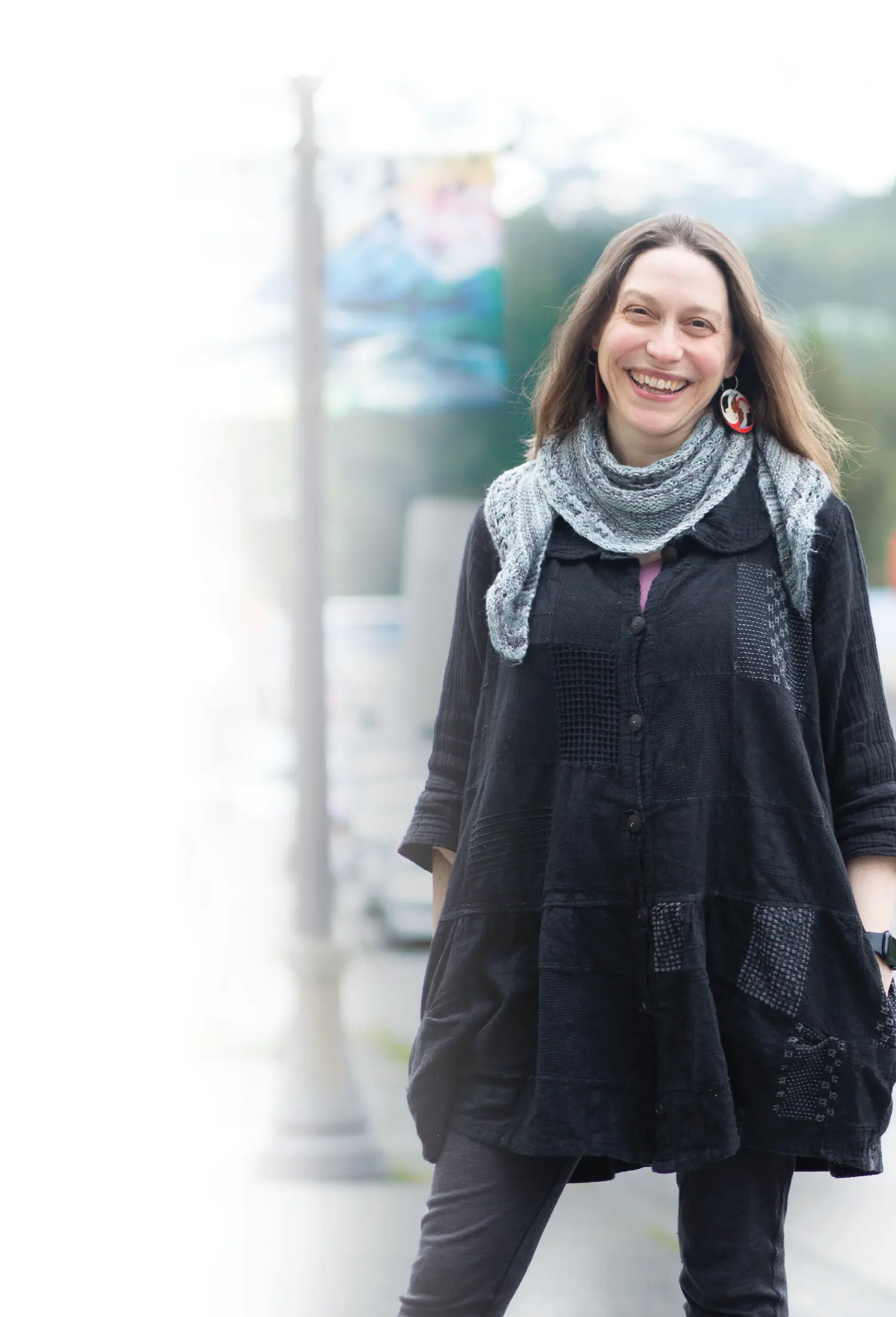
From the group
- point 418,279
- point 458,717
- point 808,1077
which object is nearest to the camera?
point 808,1077

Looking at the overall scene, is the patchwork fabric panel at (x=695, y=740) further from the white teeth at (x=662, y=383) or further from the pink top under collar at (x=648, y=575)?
the white teeth at (x=662, y=383)

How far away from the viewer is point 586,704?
1.78m

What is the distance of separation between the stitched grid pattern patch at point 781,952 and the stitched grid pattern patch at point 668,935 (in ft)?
0.26

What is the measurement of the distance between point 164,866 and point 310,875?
24.2 ft

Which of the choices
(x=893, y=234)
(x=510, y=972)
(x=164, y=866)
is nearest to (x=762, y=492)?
(x=510, y=972)

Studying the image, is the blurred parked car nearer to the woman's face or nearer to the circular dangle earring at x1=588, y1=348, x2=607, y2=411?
the circular dangle earring at x1=588, y1=348, x2=607, y2=411

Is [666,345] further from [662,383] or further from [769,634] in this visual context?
[769,634]

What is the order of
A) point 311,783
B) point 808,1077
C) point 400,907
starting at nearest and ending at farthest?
1. point 808,1077
2. point 311,783
3. point 400,907

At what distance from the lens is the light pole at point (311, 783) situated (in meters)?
4.86

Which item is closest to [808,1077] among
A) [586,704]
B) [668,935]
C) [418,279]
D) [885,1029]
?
[885,1029]

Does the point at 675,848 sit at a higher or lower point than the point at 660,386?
lower

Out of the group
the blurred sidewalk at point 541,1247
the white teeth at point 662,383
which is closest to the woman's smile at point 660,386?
the white teeth at point 662,383

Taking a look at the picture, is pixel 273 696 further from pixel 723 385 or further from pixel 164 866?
pixel 723 385

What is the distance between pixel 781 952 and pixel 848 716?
0.27m
